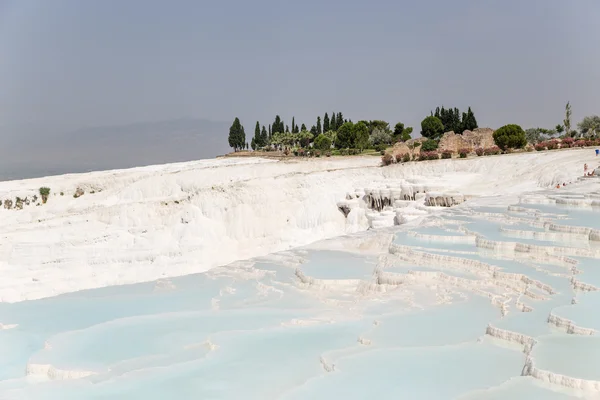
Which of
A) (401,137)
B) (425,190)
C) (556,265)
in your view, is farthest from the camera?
(401,137)

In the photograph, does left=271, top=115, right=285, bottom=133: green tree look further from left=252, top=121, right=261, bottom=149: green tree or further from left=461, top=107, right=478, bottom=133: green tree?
left=461, top=107, right=478, bottom=133: green tree

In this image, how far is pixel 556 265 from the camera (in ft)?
29.9

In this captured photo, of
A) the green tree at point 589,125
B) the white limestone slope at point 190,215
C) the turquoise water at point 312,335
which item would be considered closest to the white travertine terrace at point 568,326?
the turquoise water at point 312,335

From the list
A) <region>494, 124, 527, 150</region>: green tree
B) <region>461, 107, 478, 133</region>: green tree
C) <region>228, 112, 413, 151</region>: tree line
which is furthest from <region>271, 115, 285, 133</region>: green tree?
<region>494, 124, 527, 150</region>: green tree

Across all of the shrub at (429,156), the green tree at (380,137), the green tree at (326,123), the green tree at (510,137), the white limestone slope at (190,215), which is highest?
the green tree at (326,123)

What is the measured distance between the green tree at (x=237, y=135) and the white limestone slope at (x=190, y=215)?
23.8m

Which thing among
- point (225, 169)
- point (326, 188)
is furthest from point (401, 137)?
point (326, 188)

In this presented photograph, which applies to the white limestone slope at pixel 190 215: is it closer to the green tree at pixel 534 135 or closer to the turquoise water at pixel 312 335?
the turquoise water at pixel 312 335

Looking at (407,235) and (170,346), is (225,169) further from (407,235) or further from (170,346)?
(170,346)

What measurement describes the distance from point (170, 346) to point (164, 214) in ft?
68.0

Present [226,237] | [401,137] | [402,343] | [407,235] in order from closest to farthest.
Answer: [402,343], [407,235], [226,237], [401,137]

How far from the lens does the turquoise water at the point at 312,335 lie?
16.8 feet

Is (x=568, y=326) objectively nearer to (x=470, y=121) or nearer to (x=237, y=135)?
(x=470, y=121)

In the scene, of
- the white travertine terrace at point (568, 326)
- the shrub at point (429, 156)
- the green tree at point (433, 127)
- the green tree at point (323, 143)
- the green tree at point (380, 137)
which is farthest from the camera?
the green tree at point (380, 137)
